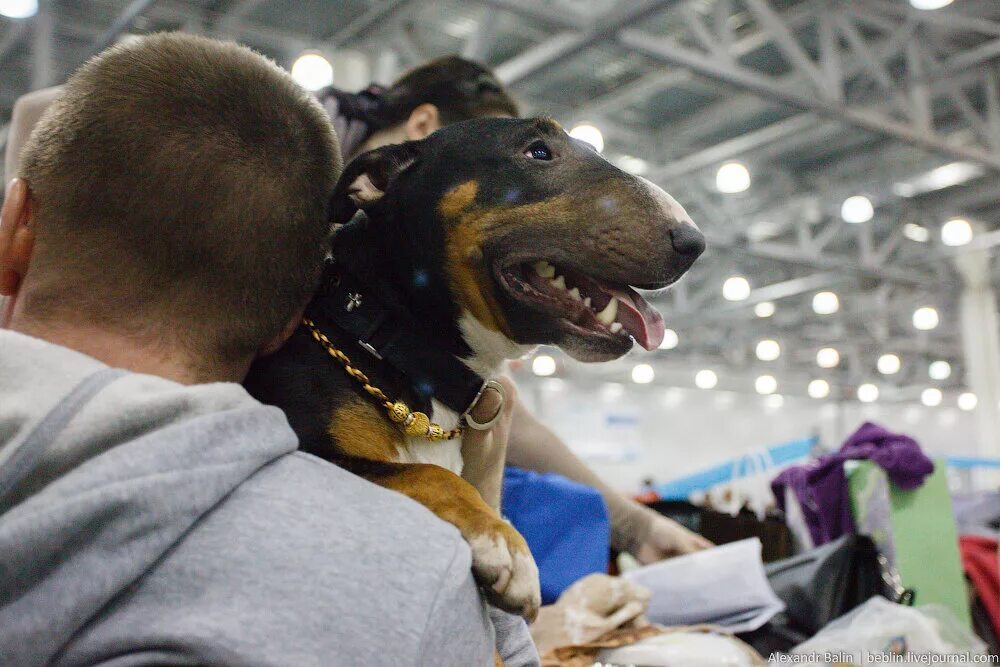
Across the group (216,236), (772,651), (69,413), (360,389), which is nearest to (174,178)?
(216,236)

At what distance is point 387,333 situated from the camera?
114 cm

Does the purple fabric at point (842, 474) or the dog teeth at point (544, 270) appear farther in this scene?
the purple fabric at point (842, 474)

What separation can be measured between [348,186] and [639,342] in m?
0.41

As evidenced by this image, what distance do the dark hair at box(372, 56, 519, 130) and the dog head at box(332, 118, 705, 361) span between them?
79 centimetres

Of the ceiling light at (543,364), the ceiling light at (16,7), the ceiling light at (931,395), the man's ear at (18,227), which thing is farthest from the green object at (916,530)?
the ceiling light at (931,395)

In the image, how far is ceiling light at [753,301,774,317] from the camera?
14.5m

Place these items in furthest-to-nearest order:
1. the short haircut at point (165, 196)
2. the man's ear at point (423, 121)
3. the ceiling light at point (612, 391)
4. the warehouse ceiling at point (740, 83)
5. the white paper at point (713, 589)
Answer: the ceiling light at point (612, 391)
the warehouse ceiling at point (740, 83)
the white paper at point (713, 589)
the man's ear at point (423, 121)
the short haircut at point (165, 196)

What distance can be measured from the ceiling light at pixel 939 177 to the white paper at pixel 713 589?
7716 mm

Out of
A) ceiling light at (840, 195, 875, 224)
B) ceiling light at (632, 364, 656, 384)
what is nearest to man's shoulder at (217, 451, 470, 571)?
ceiling light at (840, 195, 875, 224)

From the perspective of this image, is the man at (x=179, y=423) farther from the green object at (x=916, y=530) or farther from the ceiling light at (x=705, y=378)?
the ceiling light at (x=705, y=378)

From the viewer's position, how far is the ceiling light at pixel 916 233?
1076 centimetres

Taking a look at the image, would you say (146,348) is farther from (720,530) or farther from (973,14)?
(973,14)

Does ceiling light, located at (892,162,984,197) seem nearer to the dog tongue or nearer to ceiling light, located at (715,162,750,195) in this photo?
ceiling light, located at (715,162,750,195)

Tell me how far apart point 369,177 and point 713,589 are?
144 cm
